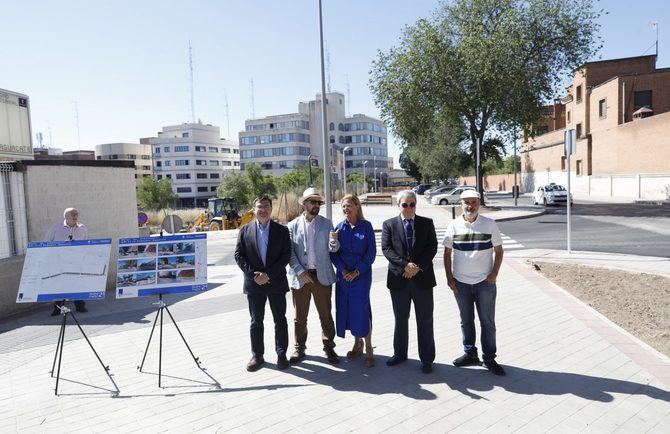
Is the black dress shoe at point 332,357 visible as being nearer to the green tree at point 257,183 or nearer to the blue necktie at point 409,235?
the blue necktie at point 409,235

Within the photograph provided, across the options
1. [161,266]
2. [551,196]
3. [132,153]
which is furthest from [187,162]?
[161,266]

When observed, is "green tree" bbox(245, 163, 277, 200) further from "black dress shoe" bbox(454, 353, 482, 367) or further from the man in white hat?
"black dress shoe" bbox(454, 353, 482, 367)

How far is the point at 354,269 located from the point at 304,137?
98.0 metres

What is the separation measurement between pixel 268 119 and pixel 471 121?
77117mm

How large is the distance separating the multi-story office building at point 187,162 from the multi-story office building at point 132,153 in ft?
17.7

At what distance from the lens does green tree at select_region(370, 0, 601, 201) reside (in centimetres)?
2622

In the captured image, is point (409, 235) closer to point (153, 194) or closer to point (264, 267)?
point (264, 267)

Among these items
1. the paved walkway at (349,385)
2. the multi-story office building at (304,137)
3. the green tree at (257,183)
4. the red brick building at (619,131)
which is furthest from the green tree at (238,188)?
the paved walkway at (349,385)

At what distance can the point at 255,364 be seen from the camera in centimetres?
512

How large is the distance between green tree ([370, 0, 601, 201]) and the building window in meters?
13.8

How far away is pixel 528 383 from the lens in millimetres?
4461

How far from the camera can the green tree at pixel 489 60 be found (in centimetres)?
2622

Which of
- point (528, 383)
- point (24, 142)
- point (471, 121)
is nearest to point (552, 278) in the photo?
point (528, 383)

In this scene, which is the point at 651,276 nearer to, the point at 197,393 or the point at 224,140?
the point at 197,393
